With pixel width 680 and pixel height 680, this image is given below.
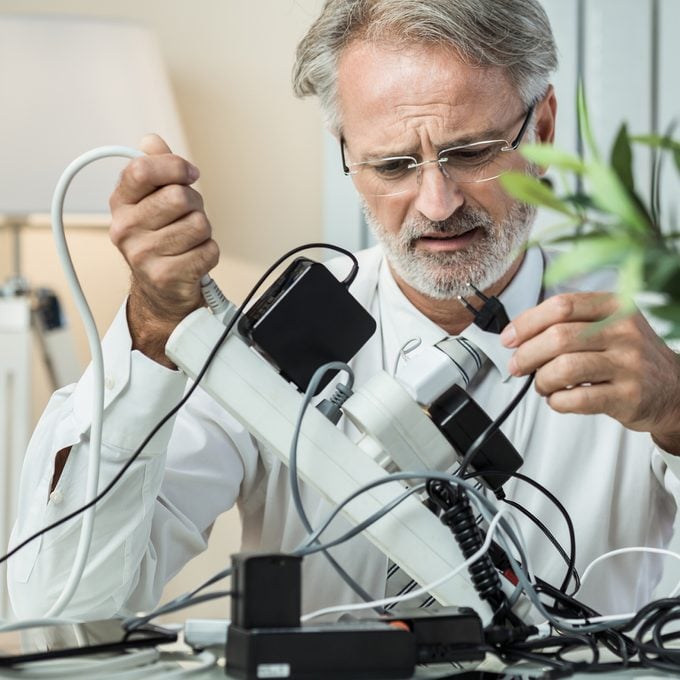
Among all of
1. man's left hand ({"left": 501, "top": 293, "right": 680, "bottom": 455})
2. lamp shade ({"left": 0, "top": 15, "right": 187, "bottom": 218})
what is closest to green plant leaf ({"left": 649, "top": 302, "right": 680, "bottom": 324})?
man's left hand ({"left": 501, "top": 293, "right": 680, "bottom": 455})

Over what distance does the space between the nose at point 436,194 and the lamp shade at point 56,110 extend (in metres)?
0.99

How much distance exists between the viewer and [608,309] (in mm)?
935

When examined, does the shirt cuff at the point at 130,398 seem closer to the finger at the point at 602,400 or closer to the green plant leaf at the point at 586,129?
the finger at the point at 602,400

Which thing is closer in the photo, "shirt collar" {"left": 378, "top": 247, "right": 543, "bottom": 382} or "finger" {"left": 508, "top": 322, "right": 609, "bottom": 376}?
"finger" {"left": 508, "top": 322, "right": 609, "bottom": 376}

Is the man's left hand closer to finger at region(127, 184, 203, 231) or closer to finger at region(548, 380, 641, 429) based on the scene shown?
finger at region(548, 380, 641, 429)

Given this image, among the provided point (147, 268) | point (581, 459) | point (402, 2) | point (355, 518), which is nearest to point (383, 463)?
point (355, 518)

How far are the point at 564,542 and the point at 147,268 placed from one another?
2.30ft

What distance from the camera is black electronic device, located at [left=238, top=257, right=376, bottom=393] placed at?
2.99 feet

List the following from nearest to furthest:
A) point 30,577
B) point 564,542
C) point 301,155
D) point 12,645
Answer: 1. point 12,645
2. point 30,577
3. point 564,542
4. point 301,155

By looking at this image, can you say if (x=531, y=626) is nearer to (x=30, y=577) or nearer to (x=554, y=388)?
(x=554, y=388)

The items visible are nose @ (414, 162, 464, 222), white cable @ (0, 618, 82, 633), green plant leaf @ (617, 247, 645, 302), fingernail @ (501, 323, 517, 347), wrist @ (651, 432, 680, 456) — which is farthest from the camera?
nose @ (414, 162, 464, 222)

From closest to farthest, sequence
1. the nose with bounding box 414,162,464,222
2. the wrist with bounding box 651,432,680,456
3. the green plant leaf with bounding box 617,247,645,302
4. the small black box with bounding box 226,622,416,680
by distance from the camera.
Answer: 1. the green plant leaf with bounding box 617,247,645,302
2. the small black box with bounding box 226,622,416,680
3. the wrist with bounding box 651,432,680,456
4. the nose with bounding box 414,162,464,222

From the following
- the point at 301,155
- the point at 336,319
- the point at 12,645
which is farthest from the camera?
the point at 301,155

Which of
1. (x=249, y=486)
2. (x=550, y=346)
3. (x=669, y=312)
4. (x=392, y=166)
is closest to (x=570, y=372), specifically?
(x=550, y=346)
